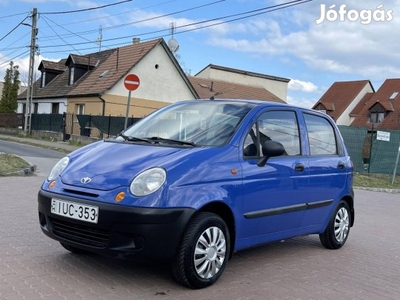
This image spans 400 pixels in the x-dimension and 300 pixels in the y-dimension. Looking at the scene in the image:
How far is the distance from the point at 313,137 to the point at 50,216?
3.34m

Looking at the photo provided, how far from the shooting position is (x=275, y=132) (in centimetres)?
540

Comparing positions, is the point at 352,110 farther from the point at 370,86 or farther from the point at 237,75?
the point at 237,75

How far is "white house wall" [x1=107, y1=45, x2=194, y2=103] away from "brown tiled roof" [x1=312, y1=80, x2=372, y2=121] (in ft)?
81.0

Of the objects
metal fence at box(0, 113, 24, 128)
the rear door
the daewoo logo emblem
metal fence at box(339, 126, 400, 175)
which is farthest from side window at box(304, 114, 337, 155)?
metal fence at box(0, 113, 24, 128)

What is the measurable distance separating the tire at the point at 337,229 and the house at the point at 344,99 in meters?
48.6

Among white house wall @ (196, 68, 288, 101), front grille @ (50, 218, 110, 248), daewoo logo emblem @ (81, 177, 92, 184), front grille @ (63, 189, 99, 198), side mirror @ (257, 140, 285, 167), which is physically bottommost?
Answer: front grille @ (50, 218, 110, 248)

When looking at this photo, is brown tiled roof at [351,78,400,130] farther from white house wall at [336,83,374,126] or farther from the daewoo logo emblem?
the daewoo logo emblem

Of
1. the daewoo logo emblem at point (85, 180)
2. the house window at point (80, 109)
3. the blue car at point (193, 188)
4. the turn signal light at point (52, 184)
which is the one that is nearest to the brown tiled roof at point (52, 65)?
the house window at point (80, 109)

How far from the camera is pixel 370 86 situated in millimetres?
57281

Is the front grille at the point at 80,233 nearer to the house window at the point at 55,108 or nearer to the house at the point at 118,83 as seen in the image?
the house at the point at 118,83

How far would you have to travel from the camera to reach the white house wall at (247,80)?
182 ft

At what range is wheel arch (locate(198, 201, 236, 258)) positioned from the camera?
172 inches

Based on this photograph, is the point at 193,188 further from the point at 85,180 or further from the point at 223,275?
the point at 223,275

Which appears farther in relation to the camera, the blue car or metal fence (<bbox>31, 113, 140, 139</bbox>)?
metal fence (<bbox>31, 113, 140, 139</bbox>)
